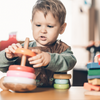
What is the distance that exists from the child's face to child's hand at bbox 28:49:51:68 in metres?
0.10

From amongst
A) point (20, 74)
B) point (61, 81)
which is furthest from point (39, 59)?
point (61, 81)

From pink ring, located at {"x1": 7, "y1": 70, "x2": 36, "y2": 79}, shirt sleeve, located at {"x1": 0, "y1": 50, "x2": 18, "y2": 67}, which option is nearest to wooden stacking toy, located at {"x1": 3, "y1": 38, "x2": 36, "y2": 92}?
pink ring, located at {"x1": 7, "y1": 70, "x2": 36, "y2": 79}

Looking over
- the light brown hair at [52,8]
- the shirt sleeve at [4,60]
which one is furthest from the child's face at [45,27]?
the shirt sleeve at [4,60]

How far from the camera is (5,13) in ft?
7.06

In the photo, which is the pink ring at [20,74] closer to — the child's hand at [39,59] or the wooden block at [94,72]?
the child's hand at [39,59]

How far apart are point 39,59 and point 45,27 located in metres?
0.14

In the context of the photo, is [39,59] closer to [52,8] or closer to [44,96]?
Result: [44,96]

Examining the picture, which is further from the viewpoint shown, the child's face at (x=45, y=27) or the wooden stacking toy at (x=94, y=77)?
the child's face at (x=45, y=27)

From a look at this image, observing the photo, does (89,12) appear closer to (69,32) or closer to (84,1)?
(84,1)

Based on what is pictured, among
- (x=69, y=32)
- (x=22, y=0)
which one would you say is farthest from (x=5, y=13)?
(x=69, y=32)

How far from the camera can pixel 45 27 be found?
526 millimetres

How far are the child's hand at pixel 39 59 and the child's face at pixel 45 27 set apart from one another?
0.34 feet

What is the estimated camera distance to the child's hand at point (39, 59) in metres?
0.42

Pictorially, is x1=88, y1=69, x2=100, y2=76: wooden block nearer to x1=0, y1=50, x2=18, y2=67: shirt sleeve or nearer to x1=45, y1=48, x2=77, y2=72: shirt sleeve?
x1=45, y1=48, x2=77, y2=72: shirt sleeve
